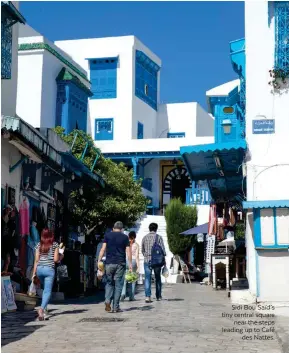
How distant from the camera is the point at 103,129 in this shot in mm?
37062

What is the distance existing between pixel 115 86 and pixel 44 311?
27679 millimetres

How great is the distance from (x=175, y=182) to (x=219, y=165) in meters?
22.7

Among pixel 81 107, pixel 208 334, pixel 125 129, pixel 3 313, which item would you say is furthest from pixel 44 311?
pixel 125 129

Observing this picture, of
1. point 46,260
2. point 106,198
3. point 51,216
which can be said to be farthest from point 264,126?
point 106,198

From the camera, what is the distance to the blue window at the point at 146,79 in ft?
123

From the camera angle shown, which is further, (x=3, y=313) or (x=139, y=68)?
(x=139, y=68)

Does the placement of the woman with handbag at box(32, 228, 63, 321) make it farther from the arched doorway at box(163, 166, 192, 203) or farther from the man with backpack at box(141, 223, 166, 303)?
the arched doorway at box(163, 166, 192, 203)

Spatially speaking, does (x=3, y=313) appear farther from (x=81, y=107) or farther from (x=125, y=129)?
(x=125, y=129)

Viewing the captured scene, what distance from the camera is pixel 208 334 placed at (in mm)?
8570

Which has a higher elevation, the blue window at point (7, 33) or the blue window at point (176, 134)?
the blue window at point (176, 134)

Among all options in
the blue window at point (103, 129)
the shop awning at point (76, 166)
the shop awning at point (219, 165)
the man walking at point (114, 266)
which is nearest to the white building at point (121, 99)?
the blue window at point (103, 129)

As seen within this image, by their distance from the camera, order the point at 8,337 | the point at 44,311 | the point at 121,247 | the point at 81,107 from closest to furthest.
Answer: the point at 8,337 < the point at 44,311 < the point at 121,247 < the point at 81,107

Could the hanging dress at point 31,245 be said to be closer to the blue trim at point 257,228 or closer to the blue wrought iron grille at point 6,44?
the blue wrought iron grille at point 6,44

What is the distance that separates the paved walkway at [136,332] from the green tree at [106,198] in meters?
7.83
